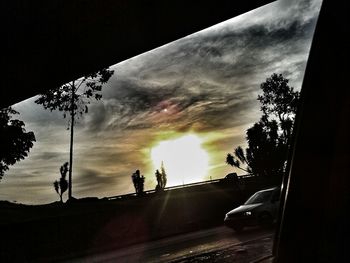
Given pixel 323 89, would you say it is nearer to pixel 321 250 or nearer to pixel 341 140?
pixel 341 140

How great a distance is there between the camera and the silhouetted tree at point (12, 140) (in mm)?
26250

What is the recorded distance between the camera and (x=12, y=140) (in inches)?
1063

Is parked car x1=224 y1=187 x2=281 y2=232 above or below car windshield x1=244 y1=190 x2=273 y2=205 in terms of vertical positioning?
below

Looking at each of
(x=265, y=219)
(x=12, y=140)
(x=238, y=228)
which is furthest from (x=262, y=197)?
(x=12, y=140)

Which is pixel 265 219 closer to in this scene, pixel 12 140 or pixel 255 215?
pixel 255 215

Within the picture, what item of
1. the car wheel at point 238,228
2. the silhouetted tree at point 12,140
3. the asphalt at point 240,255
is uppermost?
the silhouetted tree at point 12,140

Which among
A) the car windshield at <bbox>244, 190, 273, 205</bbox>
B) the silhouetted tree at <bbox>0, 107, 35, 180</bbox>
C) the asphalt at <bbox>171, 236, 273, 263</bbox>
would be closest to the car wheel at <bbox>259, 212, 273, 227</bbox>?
the car windshield at <bbox>244, 190, 273, 205</bbox>

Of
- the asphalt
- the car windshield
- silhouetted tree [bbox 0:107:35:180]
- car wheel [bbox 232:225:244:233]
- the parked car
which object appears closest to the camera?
the asphalt

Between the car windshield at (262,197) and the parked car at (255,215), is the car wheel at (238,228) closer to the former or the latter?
the parked car at (255,215)

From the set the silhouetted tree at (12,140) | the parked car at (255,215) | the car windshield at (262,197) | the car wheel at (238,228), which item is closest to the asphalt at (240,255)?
the parked car at (255,215)

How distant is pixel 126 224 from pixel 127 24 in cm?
1841

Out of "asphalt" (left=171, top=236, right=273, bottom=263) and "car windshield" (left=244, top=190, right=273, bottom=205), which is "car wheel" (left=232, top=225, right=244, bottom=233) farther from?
"asphalt" (left=171, top=236, right=273, bottom=263)

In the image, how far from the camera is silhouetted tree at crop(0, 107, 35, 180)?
26.2 meters

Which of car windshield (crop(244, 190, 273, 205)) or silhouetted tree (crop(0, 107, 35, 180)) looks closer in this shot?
car windshield (crop(244, 190, 273, 205))
